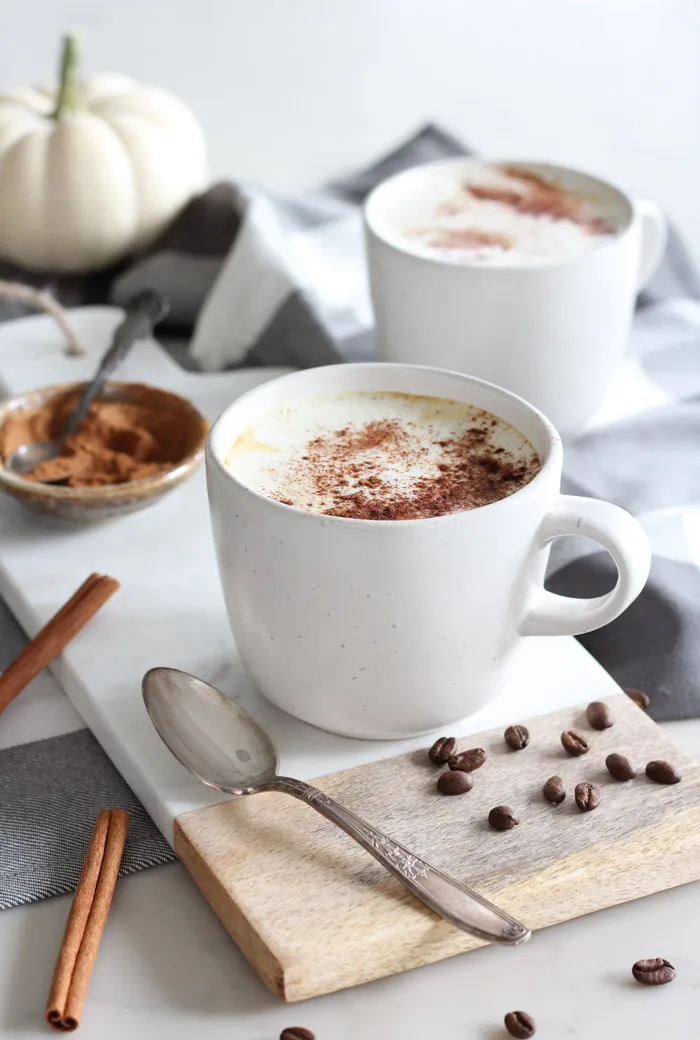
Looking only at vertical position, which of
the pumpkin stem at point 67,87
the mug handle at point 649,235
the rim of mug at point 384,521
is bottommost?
the mug handle at point 649,235

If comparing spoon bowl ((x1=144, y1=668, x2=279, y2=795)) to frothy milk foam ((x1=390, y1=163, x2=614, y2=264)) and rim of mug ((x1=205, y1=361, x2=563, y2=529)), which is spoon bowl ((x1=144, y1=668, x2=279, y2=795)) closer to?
rim of mug ((x1=205, y1=361, x2=563, y2=529))

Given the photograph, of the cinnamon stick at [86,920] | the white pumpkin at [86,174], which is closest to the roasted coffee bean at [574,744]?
the cinnamon stick at [86,920]

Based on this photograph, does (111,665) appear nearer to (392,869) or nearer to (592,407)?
(392,869)

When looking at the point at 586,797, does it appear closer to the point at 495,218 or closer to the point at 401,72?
the point at 495,218

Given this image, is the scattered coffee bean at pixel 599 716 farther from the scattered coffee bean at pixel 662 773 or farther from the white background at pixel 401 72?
the white background at pixel 401 72

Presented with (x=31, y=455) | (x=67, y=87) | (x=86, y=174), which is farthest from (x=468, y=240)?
(x=67, y=87)

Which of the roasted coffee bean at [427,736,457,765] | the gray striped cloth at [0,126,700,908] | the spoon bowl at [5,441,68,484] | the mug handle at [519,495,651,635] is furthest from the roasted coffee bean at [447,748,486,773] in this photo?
the spoon bowl at [5,441,68,484]
